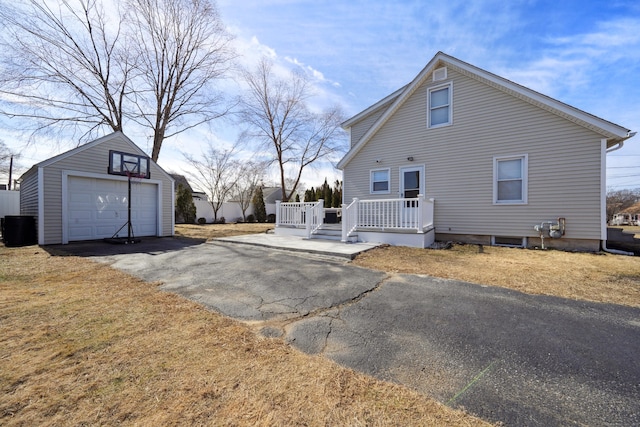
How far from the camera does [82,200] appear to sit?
9688mm

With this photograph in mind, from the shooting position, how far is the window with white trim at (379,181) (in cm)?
1049

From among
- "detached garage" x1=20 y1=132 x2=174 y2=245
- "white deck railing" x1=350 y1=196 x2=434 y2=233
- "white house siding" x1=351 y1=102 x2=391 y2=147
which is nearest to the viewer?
"white deck railing" x1=350 y1=196 x2=434 y2=233

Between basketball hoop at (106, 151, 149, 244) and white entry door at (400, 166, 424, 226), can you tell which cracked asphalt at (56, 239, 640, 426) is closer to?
white entry door at (400, 166, 424, 226)

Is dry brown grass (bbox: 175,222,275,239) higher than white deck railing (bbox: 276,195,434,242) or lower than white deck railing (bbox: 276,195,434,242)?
lower

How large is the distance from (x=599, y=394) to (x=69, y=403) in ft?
12.1

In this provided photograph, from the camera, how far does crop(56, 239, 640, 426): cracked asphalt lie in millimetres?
1835

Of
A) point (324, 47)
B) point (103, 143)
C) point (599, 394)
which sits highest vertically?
point (324, 47)

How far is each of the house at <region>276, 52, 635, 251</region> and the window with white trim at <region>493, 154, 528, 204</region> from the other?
0.03 m

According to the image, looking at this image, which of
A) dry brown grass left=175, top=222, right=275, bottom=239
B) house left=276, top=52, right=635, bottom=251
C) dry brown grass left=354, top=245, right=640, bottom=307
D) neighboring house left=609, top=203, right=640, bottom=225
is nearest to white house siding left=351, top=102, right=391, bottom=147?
house left=276, top=52, right=635, bottom=251

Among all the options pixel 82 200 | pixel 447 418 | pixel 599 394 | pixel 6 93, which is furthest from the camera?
pixel 6 93

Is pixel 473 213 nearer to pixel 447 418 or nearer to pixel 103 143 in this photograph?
pixel 447 418

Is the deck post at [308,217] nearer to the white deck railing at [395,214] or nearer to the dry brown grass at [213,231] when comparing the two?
the white deck railing at [395,214]

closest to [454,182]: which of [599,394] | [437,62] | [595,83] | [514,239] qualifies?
[514,239]

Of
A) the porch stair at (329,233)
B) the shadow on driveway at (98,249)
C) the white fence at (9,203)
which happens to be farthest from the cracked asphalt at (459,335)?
the white fence at (9,203)
